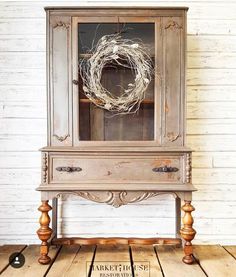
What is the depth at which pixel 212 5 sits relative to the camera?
2191 millimetres

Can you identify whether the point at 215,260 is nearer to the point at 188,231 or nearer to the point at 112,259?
the point at 188,231

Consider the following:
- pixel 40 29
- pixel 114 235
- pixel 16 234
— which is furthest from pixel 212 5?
pixel 16 234

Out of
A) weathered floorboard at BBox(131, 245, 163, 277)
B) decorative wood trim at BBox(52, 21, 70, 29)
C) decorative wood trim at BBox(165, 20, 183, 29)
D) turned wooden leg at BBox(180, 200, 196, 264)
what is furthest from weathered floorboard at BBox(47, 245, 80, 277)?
decorative wood trim at BBox(165, 20, 183, 29)

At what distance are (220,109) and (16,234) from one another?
1.67 meters

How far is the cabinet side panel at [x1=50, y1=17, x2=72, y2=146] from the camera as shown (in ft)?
6.04

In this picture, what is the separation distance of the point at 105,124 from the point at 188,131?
0.66m

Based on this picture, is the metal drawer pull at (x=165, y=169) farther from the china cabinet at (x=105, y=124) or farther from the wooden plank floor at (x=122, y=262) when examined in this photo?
the wooden plank floor at (x=122, y=262)

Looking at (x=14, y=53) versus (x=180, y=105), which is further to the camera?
(x=14, y=53)

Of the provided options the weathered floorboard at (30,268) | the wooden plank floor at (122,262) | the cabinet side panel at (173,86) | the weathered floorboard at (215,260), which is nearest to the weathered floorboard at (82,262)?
the wooden plank floor at (122,262)

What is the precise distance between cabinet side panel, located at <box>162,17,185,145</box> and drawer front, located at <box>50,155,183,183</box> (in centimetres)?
14

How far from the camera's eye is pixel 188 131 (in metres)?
2.21

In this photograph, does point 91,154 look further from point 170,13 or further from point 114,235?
point 170,13

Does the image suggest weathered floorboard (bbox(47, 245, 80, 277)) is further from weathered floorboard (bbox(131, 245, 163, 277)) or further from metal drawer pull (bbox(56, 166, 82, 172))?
metal drawer pull (bbox(56, 166, 82, 172))

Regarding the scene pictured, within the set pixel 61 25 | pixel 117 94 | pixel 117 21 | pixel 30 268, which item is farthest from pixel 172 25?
pixel 30 268
